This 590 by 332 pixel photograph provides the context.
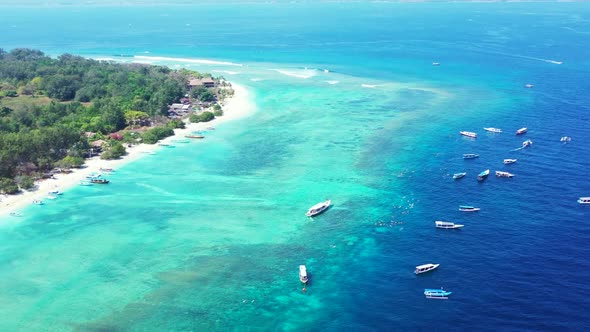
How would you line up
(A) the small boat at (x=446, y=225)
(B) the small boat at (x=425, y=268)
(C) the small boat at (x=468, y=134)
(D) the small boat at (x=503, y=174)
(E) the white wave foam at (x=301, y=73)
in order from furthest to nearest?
(E) the white wave foam at (x=301, y=73) < (C) the small boat at (x=468, y=134) < (D) the small boat at (x=503, y=174) < (A) the small boat at (x=446, y=225) < (B) the small boat at (x=425, y=268)

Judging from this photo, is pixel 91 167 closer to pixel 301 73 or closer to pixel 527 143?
pixel 527 143

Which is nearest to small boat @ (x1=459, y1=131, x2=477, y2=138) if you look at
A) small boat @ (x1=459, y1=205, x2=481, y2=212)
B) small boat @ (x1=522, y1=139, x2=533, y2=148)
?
small boat @ (x1=522, y1=139, x2=533, y2=148)

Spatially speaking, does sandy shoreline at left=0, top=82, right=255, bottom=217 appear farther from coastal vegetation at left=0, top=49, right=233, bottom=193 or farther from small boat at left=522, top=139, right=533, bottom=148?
small boat at left=522, top=139, right=533, bottom=148

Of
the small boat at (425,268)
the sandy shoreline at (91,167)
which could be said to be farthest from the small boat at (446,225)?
the sandy shoreline at (91,167)

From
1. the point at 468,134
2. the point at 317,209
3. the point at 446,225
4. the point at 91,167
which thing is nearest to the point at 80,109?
the point at 91,167

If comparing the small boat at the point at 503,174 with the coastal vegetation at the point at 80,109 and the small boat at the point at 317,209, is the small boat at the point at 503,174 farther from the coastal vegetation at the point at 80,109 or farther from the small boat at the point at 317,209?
the coastal vegetation at the point at 80,109
